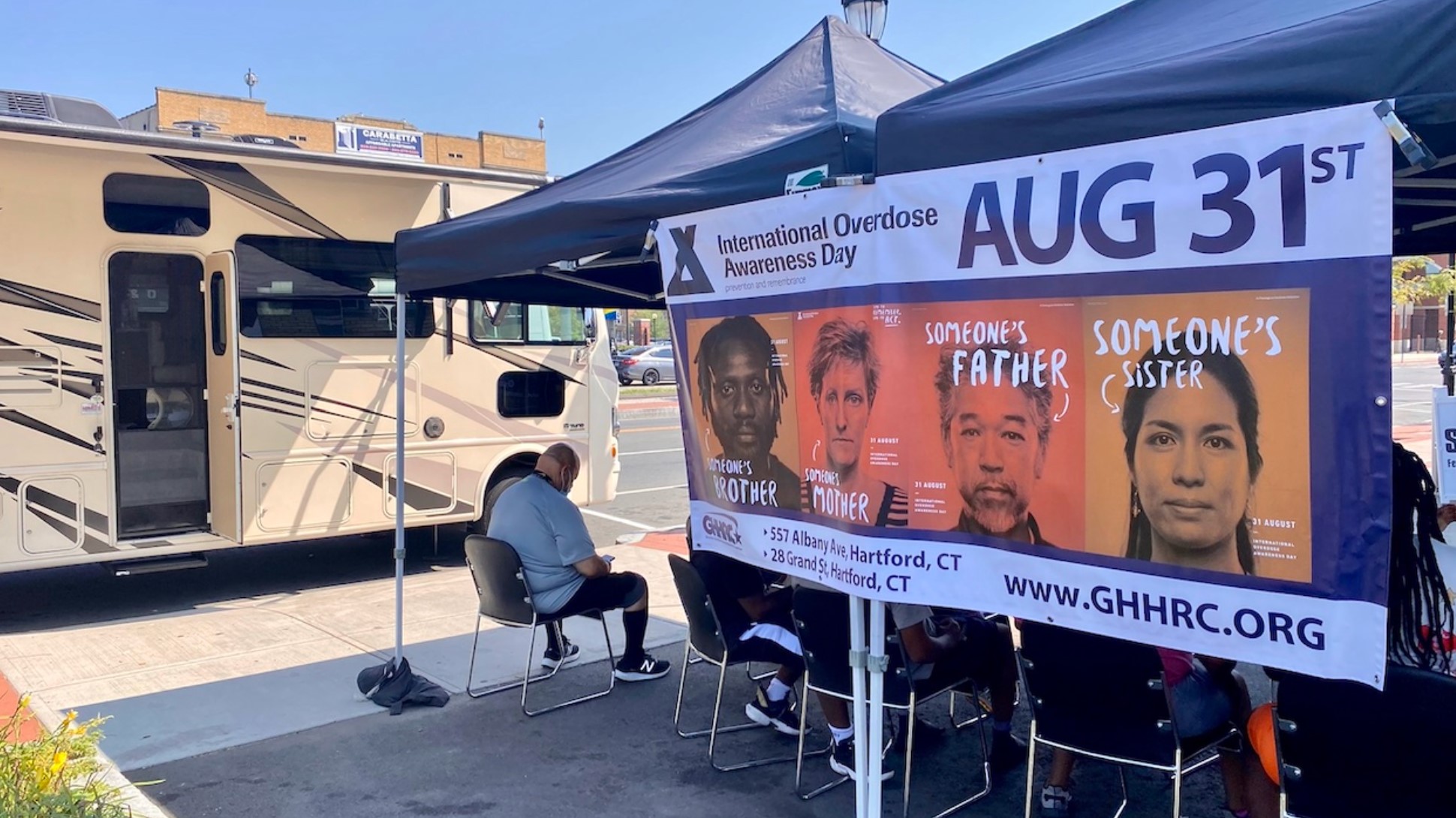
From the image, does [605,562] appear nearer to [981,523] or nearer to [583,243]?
[583,243]

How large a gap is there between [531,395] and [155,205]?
9.32ft

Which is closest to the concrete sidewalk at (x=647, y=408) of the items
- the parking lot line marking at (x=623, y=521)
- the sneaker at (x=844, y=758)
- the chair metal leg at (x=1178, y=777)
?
the parking lot line marking at (x=623, y=521)

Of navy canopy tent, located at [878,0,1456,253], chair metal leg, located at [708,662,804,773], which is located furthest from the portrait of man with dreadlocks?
chair metal leg, located at [708,662,804,773]

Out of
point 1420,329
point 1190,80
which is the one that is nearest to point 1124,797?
point 1190,80

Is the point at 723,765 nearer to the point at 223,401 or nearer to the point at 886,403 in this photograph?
the point at 886,403

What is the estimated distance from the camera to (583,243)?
162 inches

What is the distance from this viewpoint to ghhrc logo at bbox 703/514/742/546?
3.74m

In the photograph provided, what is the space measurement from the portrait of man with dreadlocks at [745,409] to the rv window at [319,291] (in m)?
3.82

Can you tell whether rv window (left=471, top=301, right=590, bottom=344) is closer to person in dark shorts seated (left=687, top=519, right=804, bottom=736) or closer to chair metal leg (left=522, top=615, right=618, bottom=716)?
chair metal leg (left=522, top=615, right=618, bottom=716)

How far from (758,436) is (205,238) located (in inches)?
193

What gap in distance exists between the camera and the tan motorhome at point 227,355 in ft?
20.7

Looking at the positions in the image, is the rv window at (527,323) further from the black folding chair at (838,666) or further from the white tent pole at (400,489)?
the black folding chair at (838,666)

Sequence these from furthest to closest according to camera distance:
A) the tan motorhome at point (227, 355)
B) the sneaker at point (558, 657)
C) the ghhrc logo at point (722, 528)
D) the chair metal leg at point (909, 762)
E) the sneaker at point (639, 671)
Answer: the tan motorhome at point (227, 355), the sneaker at point (558, 657), the sneaker at point (639, 671), the chair metal leg at point (909, 762), the ghhrc logo at point (722, 528)

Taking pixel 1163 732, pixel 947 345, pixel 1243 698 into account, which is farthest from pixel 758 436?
pixel 1243 698
